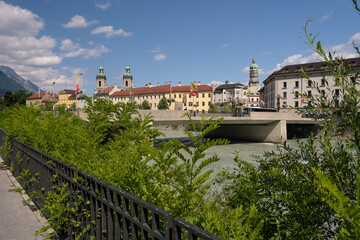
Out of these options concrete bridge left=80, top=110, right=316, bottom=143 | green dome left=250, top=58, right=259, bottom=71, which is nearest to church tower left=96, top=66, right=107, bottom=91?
green dome left=250, top=58, right=259, bottom=71

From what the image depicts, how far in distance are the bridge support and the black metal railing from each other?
134 ft

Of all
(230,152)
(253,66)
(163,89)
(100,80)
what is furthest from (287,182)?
(100,80)

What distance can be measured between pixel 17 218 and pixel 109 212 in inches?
125

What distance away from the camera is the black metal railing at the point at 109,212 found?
1.82 m

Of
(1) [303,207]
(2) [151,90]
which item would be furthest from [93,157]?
(2) [151,90]

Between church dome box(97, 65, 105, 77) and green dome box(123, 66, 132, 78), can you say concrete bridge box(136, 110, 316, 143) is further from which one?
church dome box(97, 65, 105, 77)

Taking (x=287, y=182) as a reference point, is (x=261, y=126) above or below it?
below

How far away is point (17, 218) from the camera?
15.7ft

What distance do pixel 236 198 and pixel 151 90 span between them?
401 feet

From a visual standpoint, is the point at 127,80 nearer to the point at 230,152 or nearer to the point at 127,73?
the point at 127,73

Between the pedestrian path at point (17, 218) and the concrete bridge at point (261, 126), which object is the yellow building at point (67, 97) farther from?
the pedestrian path at point (17, 218)

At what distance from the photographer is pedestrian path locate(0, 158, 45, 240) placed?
4.14m

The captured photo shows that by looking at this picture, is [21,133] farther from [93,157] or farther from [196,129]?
[196,129]

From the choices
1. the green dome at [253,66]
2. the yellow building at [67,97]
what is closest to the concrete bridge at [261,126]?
the green dome at [253,66]
